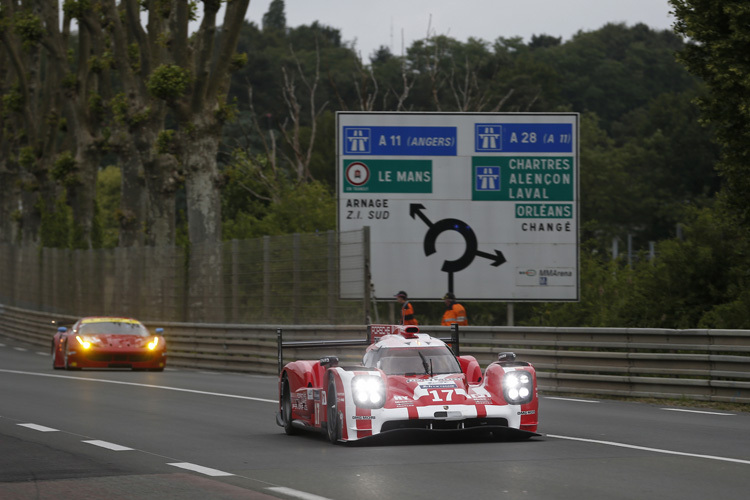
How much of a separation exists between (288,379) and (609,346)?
740 centimetres

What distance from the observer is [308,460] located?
471 inches

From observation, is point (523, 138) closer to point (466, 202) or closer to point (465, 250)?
point (466, 202)

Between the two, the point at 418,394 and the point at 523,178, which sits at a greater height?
the point at 523,178

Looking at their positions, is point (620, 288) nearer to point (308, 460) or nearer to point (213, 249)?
point (213, 249)

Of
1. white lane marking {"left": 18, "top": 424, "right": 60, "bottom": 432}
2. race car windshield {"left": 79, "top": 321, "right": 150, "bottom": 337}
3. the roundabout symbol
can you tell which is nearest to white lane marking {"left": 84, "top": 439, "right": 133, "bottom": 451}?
white lane marking {"left": 18, "top": 424, "right": 60, "bottom": 432}

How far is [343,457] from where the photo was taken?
12.1 m

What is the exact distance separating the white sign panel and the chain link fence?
4.34 feet

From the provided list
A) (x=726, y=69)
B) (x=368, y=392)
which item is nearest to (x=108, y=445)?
(x=368, y=392)

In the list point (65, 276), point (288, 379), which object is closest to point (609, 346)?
point (288, 379)

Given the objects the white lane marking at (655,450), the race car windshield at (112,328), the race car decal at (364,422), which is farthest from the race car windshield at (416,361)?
the race car windshield at (112,328)

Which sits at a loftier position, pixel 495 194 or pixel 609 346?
pixel 495 194

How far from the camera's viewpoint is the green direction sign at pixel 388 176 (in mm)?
29375

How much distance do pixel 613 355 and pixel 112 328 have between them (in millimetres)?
13476

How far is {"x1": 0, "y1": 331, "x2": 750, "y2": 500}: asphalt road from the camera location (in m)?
9.91
